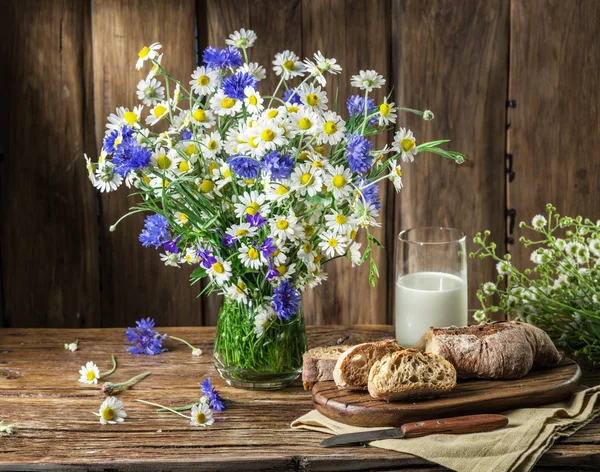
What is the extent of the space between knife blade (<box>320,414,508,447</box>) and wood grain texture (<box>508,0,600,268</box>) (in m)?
0.80

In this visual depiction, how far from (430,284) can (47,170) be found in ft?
3.06

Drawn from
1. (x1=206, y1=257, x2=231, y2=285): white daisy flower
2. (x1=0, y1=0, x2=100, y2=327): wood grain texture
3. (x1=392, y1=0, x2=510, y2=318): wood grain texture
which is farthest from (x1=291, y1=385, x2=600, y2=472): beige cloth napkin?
(x1=0, y1=0, x2=100, y2=327): wood grain texture

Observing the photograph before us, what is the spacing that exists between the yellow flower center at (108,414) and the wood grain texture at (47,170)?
2.33ft

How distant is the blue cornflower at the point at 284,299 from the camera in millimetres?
1368

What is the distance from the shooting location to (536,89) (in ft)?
6.29

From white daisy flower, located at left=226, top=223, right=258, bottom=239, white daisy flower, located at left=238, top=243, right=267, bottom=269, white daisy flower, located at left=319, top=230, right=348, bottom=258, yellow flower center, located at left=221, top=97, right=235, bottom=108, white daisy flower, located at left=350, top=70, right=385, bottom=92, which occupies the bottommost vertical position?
white daisy flower, located at left=238, top=243, right=267, bottom=269

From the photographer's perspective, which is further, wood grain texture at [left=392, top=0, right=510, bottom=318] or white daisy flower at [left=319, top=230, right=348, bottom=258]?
wood grain texture at [left=392, top=0, right=510, bottom=318]

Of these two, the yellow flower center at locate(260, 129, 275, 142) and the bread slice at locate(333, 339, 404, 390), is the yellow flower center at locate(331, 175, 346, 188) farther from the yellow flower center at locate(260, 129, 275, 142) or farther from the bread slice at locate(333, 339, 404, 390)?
the bread slice at locate(333, 339, 404, 390)

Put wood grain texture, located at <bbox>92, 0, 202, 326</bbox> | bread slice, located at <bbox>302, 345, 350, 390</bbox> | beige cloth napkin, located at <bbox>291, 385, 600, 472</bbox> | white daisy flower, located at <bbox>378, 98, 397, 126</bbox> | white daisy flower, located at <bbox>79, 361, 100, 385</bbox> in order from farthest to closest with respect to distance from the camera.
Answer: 1. wood grain texture, located at <bbox>92, 0, 202, 326</bbox>
2. white daisy flower, located at <bbox>79, 361, 100, 385</bbox>
3. bread slice, located at <bbox>302, 345, 350, 390</bbox>
4. white daisy flower, located at <bbox>378, 98, 397, 126</bbox>
5. beige cloth napkin, located at <bbox>291, 385, 600, 472</bbox>

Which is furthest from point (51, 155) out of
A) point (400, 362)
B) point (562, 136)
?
point (562, 136)

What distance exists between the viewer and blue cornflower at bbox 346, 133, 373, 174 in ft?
4.19

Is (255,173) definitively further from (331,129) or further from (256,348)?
(256,348)

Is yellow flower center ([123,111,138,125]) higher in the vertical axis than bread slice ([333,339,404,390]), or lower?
higher

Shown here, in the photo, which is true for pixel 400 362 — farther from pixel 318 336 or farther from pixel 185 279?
pixel 185 279
